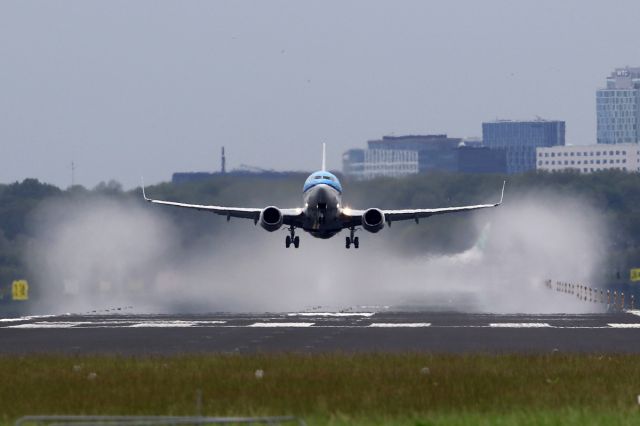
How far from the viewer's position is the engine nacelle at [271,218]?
89.6 m

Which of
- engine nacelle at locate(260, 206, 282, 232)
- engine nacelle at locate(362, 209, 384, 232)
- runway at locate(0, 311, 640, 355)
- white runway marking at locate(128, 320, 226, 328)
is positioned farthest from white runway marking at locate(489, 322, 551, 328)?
engine nacelle at locate(260, 206, 282, 232)

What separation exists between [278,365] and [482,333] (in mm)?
21400

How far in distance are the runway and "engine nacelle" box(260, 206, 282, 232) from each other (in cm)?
750

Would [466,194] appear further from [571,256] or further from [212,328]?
[212,328]

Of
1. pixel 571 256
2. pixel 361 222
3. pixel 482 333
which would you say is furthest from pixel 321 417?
pixel 571 256

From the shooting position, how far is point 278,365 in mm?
42750

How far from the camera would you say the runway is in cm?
5322

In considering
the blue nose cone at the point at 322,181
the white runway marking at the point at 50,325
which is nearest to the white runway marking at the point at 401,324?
the white runway marking at the point at 50,325

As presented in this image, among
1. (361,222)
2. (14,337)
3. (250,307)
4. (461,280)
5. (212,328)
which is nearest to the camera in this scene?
(14,337)

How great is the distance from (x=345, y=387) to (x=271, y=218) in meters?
53.8

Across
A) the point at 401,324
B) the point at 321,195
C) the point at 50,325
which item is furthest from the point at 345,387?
the point at 321,195

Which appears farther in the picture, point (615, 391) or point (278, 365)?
point (278, 365)

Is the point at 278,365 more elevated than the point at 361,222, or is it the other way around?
the point at 361,222

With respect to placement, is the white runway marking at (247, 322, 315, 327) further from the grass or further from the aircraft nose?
the grass
